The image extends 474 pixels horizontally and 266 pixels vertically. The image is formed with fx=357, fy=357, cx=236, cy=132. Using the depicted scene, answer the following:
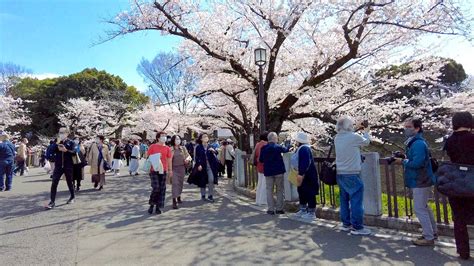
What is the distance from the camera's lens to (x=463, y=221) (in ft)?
13.7

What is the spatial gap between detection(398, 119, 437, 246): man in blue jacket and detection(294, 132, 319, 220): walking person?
2.01 m

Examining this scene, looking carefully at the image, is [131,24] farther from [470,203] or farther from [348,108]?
[470,203]

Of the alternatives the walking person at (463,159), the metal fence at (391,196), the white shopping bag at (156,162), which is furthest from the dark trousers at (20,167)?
the walking person at (463,159)

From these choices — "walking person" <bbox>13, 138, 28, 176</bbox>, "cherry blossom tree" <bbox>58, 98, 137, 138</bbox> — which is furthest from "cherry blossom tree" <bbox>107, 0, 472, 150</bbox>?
"cherry blossom tree" <bbox>58, 98, 137, 138</bbox>

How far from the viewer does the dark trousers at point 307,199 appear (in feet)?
22.1

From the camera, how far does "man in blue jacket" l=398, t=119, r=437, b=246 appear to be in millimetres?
4635

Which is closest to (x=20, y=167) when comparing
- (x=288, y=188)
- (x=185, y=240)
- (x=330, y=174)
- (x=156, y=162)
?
(x=156, y=162)

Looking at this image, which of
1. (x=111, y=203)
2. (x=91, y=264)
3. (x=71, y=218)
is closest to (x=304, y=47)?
(x=111, y=203)

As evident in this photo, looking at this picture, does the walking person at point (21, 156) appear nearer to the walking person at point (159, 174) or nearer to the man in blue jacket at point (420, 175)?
the walking person at point (159, 174)

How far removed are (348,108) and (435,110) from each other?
4443 millimetres

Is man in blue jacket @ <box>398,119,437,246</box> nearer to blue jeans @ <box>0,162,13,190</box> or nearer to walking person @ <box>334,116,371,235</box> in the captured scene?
walking person @ <box>334,116,371,235</box>

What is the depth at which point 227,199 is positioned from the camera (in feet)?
31.4

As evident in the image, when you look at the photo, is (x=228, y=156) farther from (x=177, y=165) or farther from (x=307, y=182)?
(x=307, y=182)

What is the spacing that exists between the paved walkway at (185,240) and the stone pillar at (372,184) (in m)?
0.74
